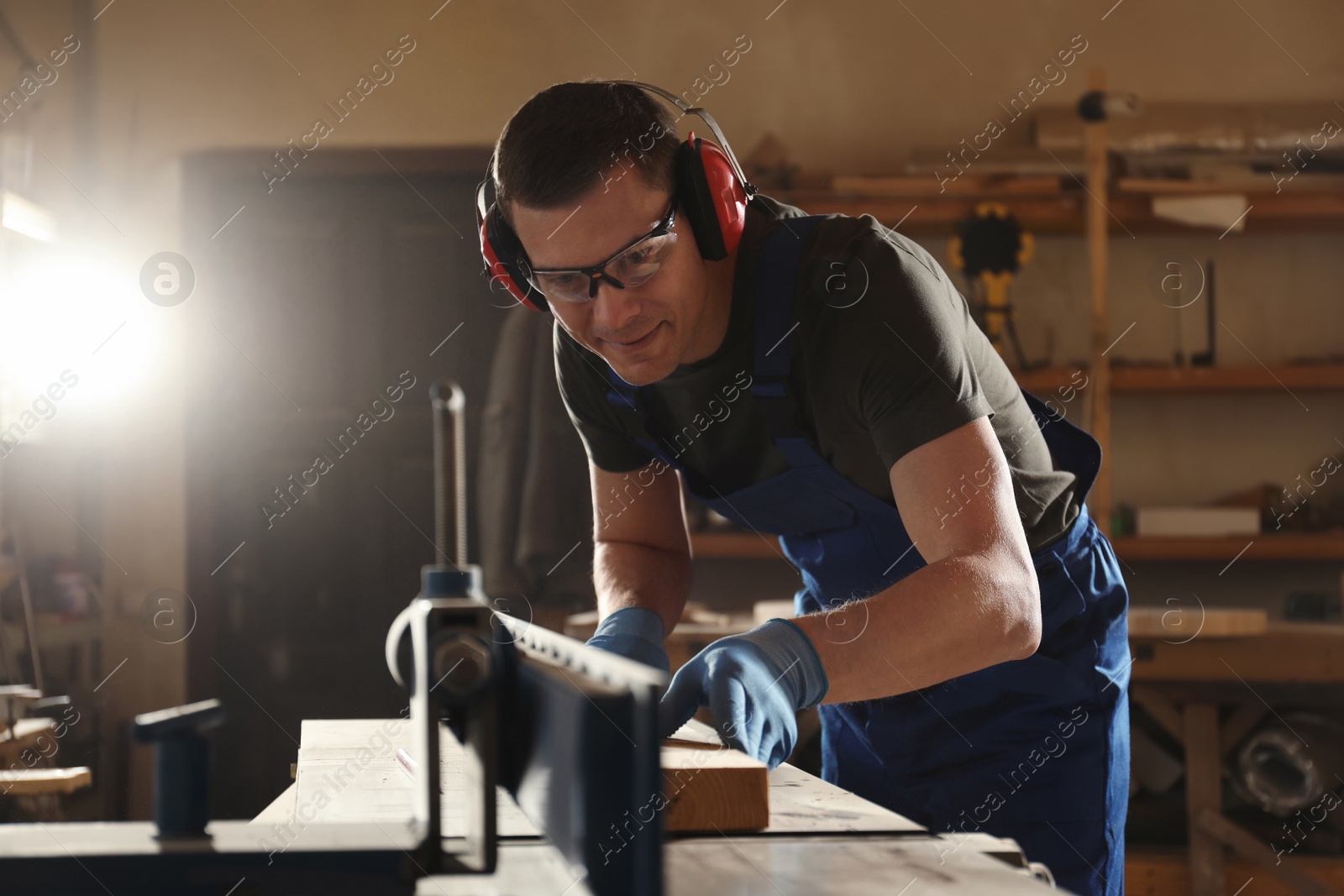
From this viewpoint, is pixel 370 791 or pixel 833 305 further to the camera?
pixel 833 305

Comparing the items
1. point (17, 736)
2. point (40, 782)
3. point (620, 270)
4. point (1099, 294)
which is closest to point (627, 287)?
point (620, 270)

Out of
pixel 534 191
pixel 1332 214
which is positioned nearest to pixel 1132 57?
pixel 1332 214

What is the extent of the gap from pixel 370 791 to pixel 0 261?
297 centimetres

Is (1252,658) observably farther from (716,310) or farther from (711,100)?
(711,100)

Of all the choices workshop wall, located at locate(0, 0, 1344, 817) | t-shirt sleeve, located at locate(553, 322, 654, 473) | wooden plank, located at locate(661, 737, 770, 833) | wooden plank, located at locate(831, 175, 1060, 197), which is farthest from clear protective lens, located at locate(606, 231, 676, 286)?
workshop wall, located at locate(0, 0, 1344, 817)

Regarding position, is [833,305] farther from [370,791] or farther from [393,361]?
[393,361]

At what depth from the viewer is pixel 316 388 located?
3.81 m

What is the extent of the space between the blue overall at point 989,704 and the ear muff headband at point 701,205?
0.23ft

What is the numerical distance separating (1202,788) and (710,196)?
2.28 meters

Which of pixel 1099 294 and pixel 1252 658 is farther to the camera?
pixel 1099 294

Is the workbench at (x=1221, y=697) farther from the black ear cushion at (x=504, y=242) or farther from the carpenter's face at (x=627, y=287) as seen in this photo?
the black ear cushion at (x=504, y=242)

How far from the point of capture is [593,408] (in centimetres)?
154

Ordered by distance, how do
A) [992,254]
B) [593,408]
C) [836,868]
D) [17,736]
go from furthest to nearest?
[992,254] < [17,736] < [593,408] < [836,868]

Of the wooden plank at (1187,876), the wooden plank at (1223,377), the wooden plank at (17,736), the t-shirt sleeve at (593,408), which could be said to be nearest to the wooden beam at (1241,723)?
the wooden plank at (1187,876)
